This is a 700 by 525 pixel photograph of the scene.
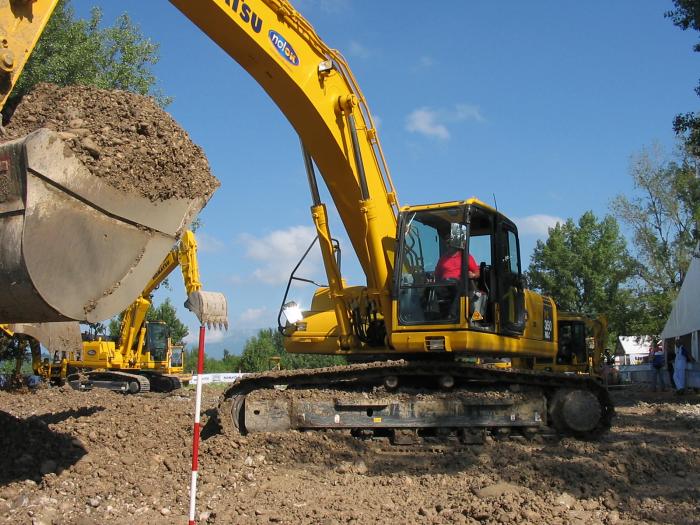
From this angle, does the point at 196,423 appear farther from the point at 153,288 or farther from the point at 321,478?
the point at 153,288

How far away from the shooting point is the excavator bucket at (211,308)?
45.5 ft

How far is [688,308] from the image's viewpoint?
21.4 meters

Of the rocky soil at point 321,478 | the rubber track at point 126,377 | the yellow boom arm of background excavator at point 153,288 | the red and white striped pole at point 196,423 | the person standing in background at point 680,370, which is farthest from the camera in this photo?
the person standing in background at point 680,370

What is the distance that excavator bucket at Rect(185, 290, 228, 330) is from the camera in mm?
13875

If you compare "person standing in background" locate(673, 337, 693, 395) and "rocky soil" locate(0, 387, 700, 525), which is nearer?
"rocky soil" locate(0, 387, 700, 525)

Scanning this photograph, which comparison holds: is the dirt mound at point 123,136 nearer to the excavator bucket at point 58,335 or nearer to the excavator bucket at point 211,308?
the excavator bucket at point 211,308

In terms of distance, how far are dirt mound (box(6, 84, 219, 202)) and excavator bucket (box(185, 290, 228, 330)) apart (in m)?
8.34

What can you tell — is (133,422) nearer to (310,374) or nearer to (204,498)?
(310,374)

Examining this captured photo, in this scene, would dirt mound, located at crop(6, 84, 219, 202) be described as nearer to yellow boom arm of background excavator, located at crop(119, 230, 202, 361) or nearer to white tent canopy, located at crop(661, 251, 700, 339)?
yellow boom arm of background excavator, located at crop(119, 230, 202, 361)

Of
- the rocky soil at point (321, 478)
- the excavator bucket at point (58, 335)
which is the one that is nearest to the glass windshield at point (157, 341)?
the excavator bucket at point (58, 335)

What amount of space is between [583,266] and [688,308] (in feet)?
98.3

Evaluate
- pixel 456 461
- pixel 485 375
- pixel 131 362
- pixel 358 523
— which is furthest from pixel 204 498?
pixel 131 362

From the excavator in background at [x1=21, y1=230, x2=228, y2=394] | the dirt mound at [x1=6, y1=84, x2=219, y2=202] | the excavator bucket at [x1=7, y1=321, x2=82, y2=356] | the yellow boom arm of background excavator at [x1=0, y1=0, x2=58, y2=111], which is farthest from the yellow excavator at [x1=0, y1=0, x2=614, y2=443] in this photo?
the excavator bucket at [x1=7, y1=321, x2=82, y2=356]

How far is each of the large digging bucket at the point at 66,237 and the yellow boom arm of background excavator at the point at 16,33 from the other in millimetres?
363
